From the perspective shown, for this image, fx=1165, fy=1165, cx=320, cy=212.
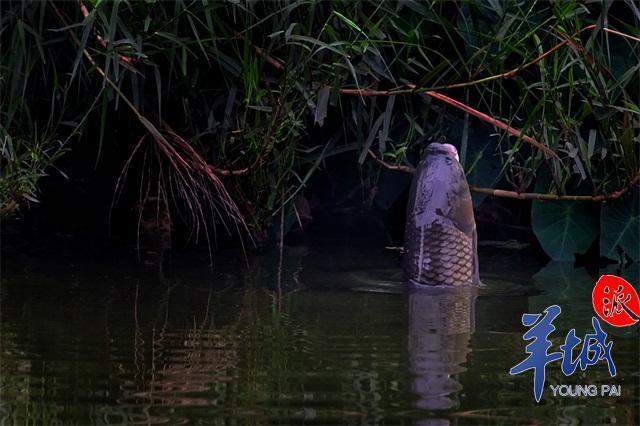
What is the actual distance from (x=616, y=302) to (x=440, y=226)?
1.98 ft

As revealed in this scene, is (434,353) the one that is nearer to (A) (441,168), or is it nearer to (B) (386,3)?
(A) (441,168)

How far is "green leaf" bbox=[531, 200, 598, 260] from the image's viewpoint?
4145 mm

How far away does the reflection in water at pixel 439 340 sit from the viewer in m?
2.22

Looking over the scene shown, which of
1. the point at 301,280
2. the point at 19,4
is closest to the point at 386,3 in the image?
the point at 301,280

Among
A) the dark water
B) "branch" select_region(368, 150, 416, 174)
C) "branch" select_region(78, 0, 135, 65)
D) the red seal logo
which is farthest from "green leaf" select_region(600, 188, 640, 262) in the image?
"branch" select_region(78, 0, 135, 65)

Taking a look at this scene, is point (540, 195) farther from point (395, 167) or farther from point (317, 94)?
point (317, 94)

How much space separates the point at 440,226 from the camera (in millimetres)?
3521

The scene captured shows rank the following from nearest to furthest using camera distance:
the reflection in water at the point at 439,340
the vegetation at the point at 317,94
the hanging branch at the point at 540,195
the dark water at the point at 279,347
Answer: the dark water at the point at 279,347 → the reflection in water at the point at 439,340 → the vegetation at the point at 317,94 → the hanging branch at the point at 540,195

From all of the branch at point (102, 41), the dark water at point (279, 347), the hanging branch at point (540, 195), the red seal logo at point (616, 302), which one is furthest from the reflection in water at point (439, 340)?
the branch at point (102, 41)

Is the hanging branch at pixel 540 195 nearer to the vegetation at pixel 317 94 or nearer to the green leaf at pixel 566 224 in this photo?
the vegetation at pixel 317 94

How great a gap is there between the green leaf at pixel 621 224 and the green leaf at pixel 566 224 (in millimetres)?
82

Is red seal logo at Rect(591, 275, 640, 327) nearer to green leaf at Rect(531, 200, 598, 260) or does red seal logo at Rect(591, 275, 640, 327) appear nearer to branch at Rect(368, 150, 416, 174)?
green leaf at Rect(531, 200, 598, 260)

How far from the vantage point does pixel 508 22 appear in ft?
12.2

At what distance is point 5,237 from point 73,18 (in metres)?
1.01
